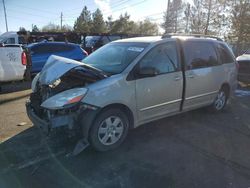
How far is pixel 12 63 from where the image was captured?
28.0ft

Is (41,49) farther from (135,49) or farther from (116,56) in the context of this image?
(135,49)

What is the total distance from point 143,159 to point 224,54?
11.5 feet

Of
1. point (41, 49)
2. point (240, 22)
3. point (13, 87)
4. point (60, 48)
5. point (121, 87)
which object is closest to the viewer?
point (121, 87)

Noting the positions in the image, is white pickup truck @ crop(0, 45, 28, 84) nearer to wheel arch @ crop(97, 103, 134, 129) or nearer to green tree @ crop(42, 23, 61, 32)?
wheel arch @ crop(97, 103, 134, 129)

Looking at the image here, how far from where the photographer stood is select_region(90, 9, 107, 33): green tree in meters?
50.2

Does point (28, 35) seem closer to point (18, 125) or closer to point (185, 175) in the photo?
point (18, 125)

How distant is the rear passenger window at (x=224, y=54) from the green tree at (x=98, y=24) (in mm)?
44788

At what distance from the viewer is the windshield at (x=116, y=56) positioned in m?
4.47

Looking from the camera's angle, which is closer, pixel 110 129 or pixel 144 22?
pixel 110 129

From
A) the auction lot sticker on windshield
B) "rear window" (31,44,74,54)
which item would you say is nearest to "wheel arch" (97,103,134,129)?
the auction lot sticker on windshield

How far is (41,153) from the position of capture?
4.07 m

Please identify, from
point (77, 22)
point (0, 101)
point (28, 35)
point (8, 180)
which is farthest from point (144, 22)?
point (8, 180)

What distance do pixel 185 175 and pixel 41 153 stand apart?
208 centimetres

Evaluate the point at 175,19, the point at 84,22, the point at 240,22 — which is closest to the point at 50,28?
the point at 84,22
